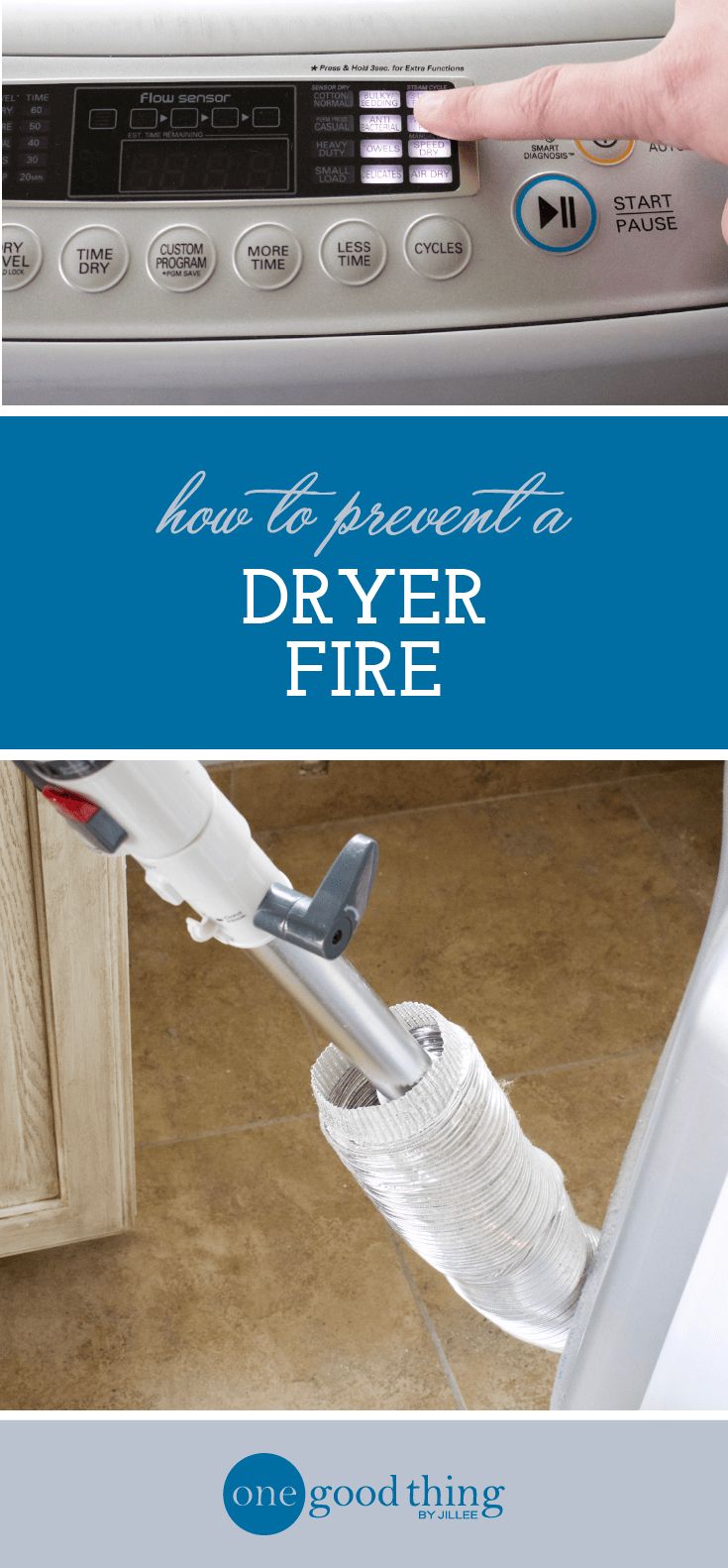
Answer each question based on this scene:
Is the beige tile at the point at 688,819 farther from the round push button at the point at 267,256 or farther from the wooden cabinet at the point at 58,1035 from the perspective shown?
the round push button at the point at 267,256

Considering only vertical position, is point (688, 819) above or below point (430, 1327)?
above

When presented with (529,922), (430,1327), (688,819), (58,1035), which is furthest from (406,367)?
(688,819)

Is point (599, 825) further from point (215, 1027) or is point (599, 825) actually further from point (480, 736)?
point (480, 736)

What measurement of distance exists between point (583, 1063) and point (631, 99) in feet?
3.17

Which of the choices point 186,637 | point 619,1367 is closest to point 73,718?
point 186,637

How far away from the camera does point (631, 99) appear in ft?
1.58

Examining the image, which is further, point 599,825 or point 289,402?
point 599,825

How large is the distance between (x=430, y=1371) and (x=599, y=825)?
0.61 m

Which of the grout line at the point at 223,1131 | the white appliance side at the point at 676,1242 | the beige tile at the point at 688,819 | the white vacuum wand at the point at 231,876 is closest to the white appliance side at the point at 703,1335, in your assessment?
the white appliance side at the point at 676,1242

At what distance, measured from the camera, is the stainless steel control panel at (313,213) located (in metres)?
0.48

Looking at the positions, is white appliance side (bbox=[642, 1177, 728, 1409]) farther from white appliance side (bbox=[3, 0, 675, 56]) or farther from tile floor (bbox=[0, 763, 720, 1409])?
tile floor (bbox=[0, 763, 720, 1409])
